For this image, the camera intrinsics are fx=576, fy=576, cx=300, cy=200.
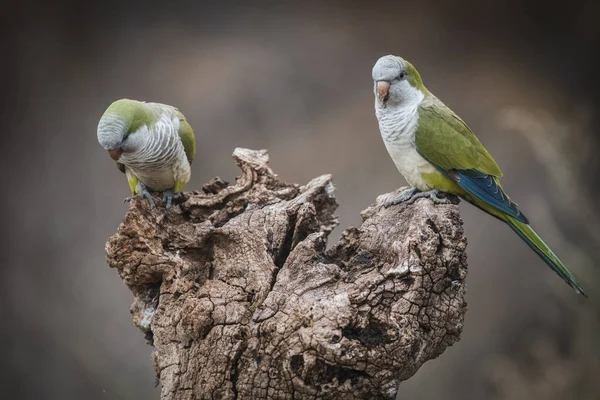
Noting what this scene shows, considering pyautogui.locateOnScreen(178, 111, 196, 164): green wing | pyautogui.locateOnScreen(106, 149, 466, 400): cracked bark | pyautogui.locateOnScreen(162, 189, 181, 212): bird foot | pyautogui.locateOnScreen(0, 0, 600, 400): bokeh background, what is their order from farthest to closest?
1. pyautogui.locateOnScreen(0, 0, 600, 400): bokeh background
2. pyautogui.locateOnScreen(178, 111, 196, 164): green wing
3. pyautogui.locateOnScreen(162, 189, 181, 212): bird foot
4. pyautogui.locateOnScreen(106, 149, 466, 400): cracked bark

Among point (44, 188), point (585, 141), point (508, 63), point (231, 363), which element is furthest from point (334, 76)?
point (231, 363)

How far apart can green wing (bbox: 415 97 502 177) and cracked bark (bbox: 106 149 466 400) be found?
32 centimetres

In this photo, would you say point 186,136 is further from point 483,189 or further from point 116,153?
point 483,189

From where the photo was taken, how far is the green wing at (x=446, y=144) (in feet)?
9.92

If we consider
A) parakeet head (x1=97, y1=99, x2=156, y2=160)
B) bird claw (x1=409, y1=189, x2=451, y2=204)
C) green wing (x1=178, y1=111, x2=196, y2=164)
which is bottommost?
bird claw (x1=409, y1=189, x2=451, y2=204)

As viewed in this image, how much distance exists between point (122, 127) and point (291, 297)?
3.99ft

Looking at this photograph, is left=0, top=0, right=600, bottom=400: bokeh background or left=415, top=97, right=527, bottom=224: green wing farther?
left=0, top=0, right=600, bottom=400: bokeh background

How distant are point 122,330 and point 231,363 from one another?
2.39 meters

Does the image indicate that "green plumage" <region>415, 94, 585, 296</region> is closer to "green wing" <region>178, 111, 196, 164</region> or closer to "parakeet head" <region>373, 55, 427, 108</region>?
"parakeet head" <region>373, 55, 427, 108</region>

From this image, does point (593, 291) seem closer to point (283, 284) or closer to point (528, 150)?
point (528, 150)

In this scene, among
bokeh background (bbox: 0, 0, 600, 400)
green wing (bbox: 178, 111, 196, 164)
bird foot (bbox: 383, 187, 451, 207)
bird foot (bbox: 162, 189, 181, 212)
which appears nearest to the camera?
bird foot (bbox: 383, 187, 451, 207)

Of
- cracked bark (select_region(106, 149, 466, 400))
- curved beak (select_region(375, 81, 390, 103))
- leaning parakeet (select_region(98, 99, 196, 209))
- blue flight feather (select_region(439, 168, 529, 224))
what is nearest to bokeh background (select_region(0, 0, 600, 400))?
leaning parakeet (select_region(98, 99, 196, 209))

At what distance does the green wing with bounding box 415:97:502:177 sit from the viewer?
3023 mm

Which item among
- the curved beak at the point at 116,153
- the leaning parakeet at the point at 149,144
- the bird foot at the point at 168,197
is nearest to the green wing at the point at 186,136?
the leaning parakeet at the point at 149,144
